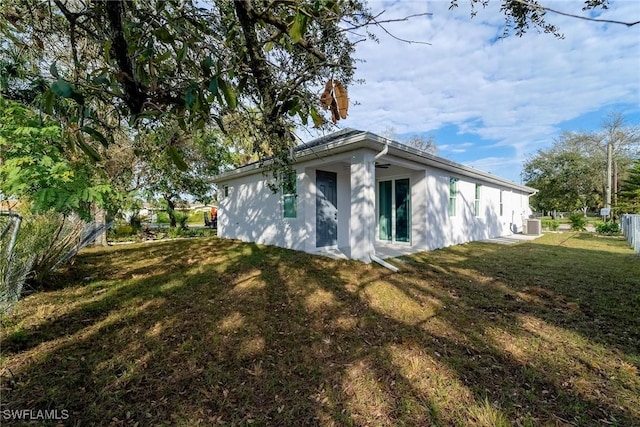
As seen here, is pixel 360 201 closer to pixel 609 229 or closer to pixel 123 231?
pixel 123 231

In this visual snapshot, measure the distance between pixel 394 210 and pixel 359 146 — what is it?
12.5 ft

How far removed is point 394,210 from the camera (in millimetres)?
9547

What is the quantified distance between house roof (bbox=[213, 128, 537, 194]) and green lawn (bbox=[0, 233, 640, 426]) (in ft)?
8.18

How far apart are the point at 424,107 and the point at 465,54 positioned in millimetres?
2342

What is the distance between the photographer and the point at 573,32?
321 cm

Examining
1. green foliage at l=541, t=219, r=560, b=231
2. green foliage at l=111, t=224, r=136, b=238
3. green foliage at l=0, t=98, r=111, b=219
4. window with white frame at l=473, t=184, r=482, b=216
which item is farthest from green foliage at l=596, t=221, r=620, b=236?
green foliage at l=111, t=224, r=136, b=238

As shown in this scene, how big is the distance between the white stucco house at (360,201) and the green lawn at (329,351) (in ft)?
8.46

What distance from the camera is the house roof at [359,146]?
6090 millimetres

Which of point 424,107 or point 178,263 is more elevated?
point 424,107

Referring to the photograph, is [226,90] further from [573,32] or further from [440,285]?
[440,285]

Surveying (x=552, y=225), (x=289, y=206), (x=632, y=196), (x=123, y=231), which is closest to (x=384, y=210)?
(x=289, y=206)

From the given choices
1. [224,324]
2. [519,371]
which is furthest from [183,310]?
[519,371]

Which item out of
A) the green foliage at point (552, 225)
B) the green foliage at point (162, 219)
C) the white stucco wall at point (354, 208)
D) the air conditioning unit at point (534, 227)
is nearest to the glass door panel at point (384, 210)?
the white stucco wall at point (354, 208)

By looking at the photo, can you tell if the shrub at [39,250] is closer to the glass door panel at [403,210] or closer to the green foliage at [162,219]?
the glass door panel at [403,210]
